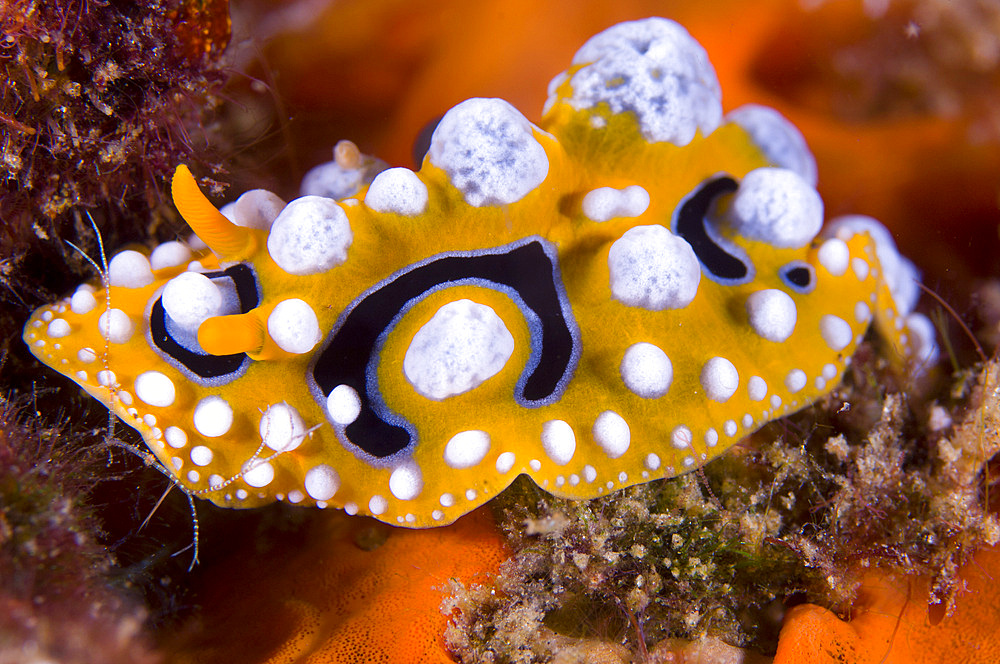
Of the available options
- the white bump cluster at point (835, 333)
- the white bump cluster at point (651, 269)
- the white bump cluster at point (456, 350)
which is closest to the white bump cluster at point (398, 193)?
the white bump cluster at point (456, 350)

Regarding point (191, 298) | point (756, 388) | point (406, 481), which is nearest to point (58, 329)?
point (191, 298)

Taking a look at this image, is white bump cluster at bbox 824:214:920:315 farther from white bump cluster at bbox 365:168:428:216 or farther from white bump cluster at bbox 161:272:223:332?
white bump cluster at bbox 161:272:223:332

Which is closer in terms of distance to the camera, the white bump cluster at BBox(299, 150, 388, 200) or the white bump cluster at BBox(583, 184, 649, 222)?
the white bump cluster at BBox(583, 184, 649, 222)

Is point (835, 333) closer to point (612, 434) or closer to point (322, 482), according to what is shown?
point (612, 434)

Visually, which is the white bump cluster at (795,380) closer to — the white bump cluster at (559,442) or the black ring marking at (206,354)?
the white bump cluster at (559,442)

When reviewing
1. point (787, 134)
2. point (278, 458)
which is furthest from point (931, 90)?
point (278, 458)

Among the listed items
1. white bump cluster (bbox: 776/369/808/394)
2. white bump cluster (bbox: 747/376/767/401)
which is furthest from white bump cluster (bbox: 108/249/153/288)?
white bump cluster (bbox: 776/369/808/394)
